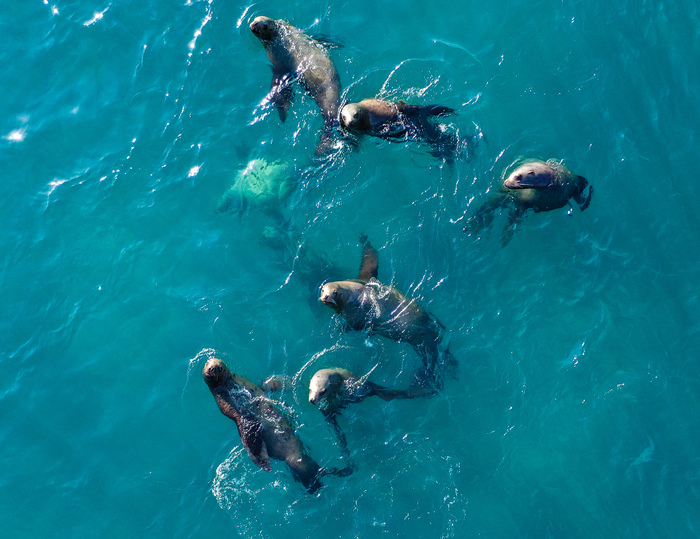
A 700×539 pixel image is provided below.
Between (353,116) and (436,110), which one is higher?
(353,116)

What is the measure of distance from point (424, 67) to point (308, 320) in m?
6.33

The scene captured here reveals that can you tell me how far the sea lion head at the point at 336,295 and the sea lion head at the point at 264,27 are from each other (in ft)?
19.5

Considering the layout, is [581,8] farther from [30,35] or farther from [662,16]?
[30,35]

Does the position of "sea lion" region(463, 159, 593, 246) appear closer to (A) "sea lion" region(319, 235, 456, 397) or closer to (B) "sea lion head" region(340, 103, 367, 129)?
(A) "sea lion" region(319, 235, 456, 397)

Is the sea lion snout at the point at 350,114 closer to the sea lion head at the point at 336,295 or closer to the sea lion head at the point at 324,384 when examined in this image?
the sea lion head at the point at 336,295

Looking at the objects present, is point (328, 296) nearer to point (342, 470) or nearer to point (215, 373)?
point (215, 373)

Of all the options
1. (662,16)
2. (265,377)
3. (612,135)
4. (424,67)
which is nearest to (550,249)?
(612,135)

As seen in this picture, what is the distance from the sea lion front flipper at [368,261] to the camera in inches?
474

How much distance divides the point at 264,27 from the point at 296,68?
1.13 meters

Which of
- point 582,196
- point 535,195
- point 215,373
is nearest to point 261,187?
point 215,373

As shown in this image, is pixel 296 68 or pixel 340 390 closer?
pixel 340 390

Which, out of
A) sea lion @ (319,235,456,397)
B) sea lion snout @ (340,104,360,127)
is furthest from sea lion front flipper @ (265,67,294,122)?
sea lion @ (319,235,456,397)

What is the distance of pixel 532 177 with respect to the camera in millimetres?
11516

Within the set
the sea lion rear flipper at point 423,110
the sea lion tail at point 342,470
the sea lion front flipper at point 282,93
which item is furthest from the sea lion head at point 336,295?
the sea lion front flipper at point 282,93
